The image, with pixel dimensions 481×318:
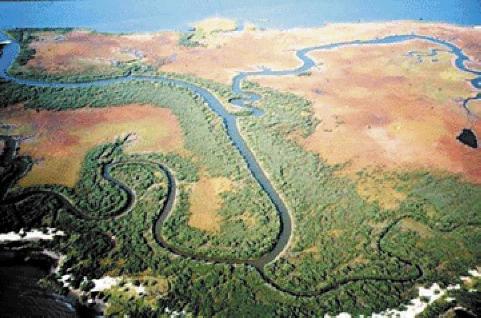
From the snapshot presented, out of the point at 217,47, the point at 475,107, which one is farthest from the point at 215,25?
the point at 475,107

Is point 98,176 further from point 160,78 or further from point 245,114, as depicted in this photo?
point 160,78

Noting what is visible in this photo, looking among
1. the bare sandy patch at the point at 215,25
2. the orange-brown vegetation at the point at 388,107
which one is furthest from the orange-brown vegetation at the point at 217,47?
the orange-brown vegetation at the point at 388,107

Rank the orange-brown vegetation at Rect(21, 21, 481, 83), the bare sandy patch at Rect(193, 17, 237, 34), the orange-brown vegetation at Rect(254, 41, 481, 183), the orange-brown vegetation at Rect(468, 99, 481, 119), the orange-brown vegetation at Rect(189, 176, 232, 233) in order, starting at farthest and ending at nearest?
the bare sandy patch at Rect(193, 17, 237, 34) < the orange-brown vegetation at Rect(21, 21, 481, 83) < the orange-brown vegetation at Rect(468, 99, 481, 119) < the orange-brown vegetation at Rect(254, 41, 481, 183) < the orange-brown vegetation at Rect(189, 176, 232, 233)

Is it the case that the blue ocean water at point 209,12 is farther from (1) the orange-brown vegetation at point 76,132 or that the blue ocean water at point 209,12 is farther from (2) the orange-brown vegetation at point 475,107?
(2) the orange-brown vegetation at point 475,107

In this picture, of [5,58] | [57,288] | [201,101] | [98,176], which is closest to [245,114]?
[201,101]

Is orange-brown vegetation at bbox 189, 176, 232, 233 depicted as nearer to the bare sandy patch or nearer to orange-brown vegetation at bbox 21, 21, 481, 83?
orange-brown vegetation at bbox 21, 21, 481, 83

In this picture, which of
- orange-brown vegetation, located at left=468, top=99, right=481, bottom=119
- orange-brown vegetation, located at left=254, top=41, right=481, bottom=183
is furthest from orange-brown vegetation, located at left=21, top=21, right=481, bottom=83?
orange-brown vegetation, located at left=468, top=99, right=481, bottom=119
